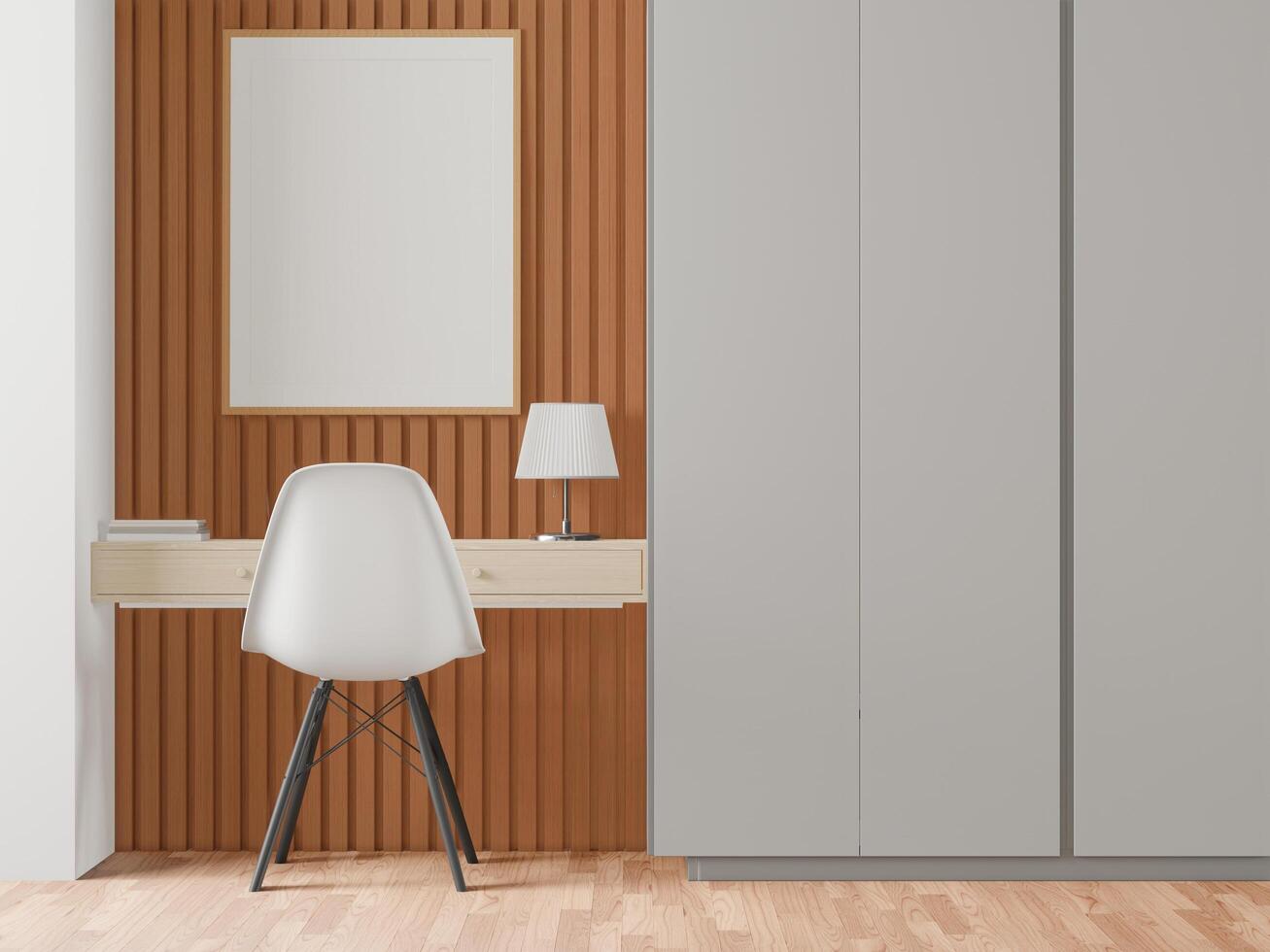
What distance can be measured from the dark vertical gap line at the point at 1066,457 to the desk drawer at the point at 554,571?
39.6 inches

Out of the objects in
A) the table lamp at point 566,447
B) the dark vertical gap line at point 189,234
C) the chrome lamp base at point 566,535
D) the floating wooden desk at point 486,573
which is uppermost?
the dark vertical gap line at point 189,234

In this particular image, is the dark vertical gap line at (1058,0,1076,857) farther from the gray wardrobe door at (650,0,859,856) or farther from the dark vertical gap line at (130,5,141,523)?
the dark vertical gap line at (130,5,141,523)

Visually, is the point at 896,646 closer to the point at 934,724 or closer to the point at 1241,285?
the point at 934,724

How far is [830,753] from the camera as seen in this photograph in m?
2.62

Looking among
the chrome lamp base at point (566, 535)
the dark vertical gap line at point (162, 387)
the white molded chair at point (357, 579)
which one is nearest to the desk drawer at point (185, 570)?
the white molded chair at point (357, 579)

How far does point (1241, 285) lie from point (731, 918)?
1.86 meters

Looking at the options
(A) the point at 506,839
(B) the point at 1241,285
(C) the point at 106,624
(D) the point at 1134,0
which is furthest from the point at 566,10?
(A) the point at 506,839

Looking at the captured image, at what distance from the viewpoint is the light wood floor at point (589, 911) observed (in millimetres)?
2295

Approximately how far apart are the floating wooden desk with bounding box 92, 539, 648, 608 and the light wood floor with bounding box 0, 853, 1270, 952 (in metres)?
0.68

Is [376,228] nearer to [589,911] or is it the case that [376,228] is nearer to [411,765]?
[411,765]

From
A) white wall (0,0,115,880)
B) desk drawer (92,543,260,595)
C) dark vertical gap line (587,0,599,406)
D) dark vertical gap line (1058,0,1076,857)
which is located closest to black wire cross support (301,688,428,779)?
desk drawer (92,543,260,595)

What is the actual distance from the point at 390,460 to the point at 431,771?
882 millimetres

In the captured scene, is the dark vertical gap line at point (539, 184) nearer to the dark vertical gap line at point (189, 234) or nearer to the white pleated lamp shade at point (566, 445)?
the white pleated lamp shade at point (566, 445)

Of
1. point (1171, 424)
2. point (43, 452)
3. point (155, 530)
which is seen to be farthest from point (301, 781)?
point (1171, 424)
